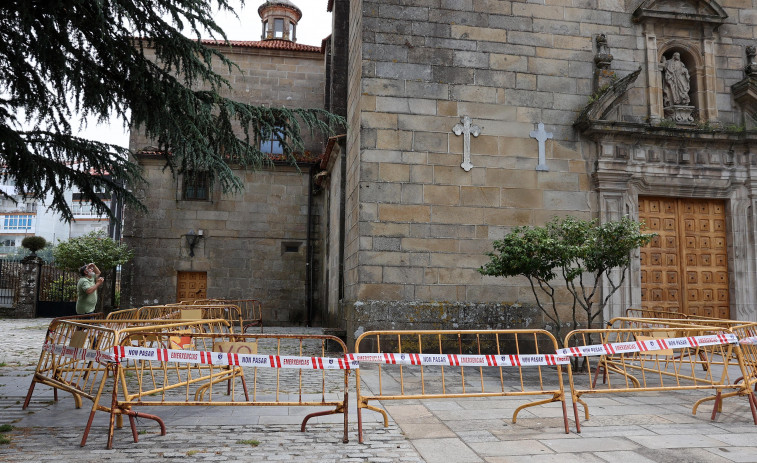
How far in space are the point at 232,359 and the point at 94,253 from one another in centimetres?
1520

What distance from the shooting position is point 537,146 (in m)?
9.81

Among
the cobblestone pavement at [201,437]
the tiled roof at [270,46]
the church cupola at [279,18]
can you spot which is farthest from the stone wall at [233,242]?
the cobblestone pavement at [201,437]

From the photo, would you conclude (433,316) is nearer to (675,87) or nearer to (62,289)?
(675,87)

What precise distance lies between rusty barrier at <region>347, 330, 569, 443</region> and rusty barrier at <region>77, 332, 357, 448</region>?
374 mm

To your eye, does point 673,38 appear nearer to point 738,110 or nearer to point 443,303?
point 738,110

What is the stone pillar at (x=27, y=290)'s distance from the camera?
2031cm

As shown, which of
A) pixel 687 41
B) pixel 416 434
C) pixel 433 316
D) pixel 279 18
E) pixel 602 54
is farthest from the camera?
pixel 279 18

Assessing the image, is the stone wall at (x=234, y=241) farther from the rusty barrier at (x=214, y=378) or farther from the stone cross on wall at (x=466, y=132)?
the rusty barrier at (x=214, y=378)

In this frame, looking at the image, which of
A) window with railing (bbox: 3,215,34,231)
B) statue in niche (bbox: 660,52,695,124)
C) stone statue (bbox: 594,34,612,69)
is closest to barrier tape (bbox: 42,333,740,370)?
stone statue (bbox: 594,34,612,69)

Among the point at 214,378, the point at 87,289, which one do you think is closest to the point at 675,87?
the point at 214,378

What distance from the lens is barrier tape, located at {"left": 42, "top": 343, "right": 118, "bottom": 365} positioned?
4.47 m

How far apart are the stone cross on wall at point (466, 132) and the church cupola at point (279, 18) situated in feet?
59.3

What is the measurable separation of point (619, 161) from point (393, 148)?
3.97 metres

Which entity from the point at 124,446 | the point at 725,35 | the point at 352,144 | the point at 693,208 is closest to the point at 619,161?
the point at 693,208
